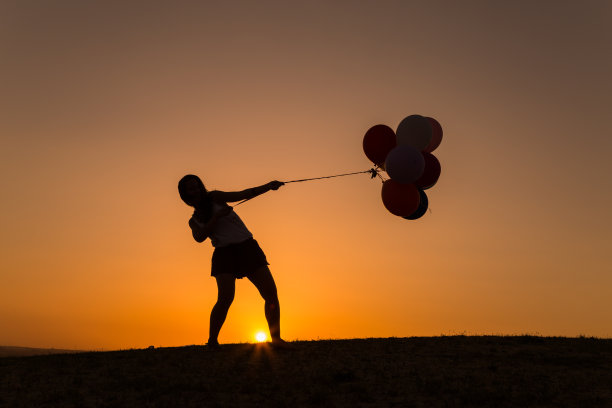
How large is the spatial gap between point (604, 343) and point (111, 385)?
764 cm

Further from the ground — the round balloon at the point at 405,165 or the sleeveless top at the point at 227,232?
the round balloon at the point at 405,165

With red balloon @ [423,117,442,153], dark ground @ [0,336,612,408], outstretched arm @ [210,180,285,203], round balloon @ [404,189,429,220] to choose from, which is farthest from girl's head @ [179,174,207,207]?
red balloon @ [423,117,442,153]

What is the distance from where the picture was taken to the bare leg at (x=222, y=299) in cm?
895

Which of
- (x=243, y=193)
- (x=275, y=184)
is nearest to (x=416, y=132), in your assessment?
(x=275, y=184)

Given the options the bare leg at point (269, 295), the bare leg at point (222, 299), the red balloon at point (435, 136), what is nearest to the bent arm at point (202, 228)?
the bare leg at point (222, 299)

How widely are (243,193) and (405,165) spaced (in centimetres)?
234

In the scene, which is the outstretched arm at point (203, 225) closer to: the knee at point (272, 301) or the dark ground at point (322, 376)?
the knee at point (272, 301)

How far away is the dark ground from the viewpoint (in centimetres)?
673

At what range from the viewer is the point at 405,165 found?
29.7 feet

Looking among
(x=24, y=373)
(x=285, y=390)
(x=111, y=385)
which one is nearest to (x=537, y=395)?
(x=285, y=390)

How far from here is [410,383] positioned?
7.36 metres

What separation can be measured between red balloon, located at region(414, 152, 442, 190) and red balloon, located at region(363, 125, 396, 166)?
0.60 meters

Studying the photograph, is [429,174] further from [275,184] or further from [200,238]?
[200,238]

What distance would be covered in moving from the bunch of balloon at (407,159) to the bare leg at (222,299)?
8.52ft
